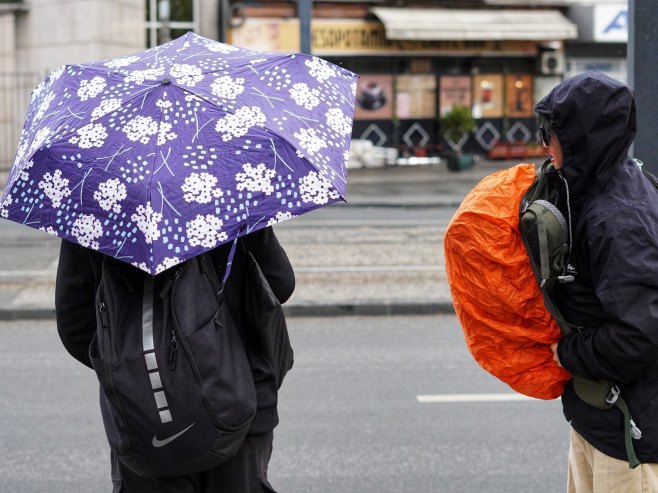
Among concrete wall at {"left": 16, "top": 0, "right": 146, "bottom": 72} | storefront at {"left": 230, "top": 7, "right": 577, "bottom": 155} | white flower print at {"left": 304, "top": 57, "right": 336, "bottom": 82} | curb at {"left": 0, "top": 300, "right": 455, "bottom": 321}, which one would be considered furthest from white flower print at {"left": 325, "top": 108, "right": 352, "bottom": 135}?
storefront at {"left": 230, "top": 7, "right": 577, "bottom": 155}

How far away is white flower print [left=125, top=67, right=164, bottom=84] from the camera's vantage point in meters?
2.92

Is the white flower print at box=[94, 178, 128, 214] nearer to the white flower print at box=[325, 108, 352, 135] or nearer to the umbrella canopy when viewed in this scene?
the umbrella canopy

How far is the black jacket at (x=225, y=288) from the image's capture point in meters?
2.91

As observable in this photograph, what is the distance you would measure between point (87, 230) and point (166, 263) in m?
0.29

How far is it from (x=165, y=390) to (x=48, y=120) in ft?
2.95

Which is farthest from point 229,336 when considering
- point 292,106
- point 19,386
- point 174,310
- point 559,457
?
point 19,386

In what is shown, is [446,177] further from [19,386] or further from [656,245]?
[656,245]

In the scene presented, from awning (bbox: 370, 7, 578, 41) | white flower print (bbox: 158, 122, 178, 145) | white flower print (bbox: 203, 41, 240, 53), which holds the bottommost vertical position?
white flower print (bbox: 158, 122, 178, 145)

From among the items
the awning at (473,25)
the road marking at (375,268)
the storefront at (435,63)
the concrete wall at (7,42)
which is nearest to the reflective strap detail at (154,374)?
the road marking at (375,268)

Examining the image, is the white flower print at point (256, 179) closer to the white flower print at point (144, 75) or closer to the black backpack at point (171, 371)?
the black backpack at point (171, 371)

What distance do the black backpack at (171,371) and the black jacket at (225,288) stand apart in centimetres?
14

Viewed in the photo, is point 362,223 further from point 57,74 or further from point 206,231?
point 206,231

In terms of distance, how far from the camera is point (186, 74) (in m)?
2.93

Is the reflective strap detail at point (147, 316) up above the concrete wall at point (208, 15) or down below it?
below
